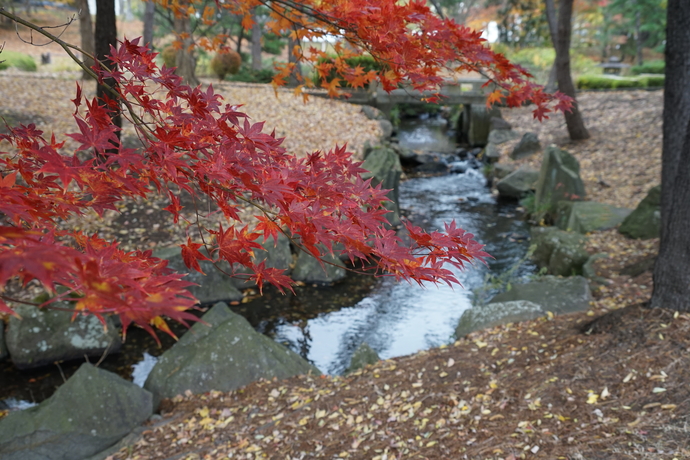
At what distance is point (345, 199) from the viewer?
1898mm

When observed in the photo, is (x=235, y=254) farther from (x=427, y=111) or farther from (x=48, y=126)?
(x=427, y=111)

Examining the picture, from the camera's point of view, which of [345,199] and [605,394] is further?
[605,394]

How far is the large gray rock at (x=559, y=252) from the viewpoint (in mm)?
6148

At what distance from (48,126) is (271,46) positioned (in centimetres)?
1260

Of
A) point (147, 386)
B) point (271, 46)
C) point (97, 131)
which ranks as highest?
point (271, 46)

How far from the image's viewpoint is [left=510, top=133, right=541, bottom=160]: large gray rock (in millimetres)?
12109

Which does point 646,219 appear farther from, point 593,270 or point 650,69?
point 650,69

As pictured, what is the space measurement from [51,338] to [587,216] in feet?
23.6

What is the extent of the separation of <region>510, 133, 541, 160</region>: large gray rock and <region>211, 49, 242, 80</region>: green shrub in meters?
8.88

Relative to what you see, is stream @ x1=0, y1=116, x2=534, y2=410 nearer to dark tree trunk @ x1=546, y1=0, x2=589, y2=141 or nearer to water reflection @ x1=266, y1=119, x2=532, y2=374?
water reflection @ x1=266, y1=119, x2=532, y2=374

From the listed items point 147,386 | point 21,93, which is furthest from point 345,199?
point 21,93

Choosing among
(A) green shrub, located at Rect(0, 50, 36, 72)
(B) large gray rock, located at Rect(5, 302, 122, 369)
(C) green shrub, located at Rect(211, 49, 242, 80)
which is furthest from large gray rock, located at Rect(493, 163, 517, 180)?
(A) green shrub, located at Rect(0, 50, 36, 72)

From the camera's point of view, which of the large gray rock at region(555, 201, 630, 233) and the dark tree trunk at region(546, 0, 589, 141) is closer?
the large gray rock at region(555, 201, 630, 233)

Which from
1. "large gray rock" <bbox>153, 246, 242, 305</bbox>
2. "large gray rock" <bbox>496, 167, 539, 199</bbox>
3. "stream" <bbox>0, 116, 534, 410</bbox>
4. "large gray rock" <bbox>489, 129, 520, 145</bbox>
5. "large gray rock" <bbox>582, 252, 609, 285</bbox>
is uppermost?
"large gray rock" <bbox>489, 129, 520, 145</bbox>
